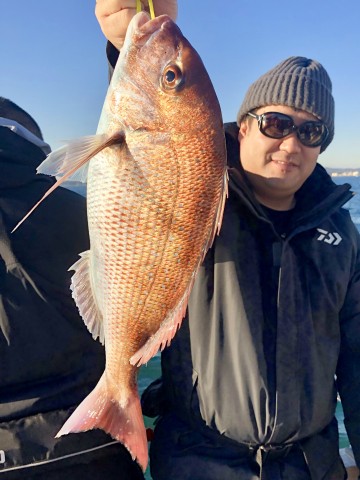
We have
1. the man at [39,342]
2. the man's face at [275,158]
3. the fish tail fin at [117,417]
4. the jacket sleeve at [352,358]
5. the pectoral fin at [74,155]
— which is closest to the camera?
the pectoral fin at [74,155]

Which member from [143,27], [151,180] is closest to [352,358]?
[151,180]

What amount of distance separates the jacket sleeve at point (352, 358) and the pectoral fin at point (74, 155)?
1657mm

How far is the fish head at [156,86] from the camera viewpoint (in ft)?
6.38

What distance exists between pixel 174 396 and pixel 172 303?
81cm

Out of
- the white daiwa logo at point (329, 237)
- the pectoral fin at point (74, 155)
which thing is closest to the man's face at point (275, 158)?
the white daiwa logo at point (329, 237)

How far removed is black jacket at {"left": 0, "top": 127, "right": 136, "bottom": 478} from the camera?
7.16 ft

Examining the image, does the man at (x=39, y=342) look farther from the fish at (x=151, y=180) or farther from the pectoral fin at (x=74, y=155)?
the pectoral fin at (x=74, y=155)

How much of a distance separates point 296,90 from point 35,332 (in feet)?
6.17

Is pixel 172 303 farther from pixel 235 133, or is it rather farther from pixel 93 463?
pixel 235 133

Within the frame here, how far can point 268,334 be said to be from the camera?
2.58m

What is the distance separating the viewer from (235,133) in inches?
116

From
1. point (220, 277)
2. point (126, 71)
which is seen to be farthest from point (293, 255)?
point (126, 71)

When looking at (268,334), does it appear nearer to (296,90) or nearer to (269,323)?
(269,323)

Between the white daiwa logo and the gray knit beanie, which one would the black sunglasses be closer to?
the gray knit beanie
